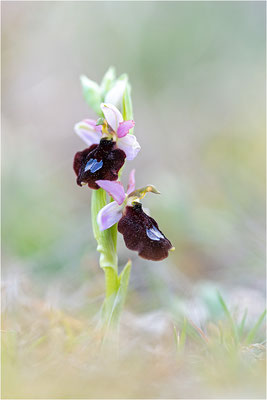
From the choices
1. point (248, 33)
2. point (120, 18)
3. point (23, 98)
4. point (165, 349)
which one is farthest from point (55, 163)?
point (165, 349)

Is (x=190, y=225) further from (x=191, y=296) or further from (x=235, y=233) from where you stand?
(x=191, y=296)

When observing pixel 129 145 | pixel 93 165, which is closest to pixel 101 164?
pixel 93 165

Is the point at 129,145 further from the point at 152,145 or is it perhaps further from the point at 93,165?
the point at 152,145

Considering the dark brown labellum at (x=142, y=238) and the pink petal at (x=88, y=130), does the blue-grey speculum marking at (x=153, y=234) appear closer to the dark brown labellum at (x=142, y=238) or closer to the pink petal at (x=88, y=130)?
the dark brown labellum at (x=142, y=238)

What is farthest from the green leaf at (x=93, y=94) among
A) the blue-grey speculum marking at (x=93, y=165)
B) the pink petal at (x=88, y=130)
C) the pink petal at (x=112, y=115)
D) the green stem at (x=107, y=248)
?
the green stem at (x=107, y=248)

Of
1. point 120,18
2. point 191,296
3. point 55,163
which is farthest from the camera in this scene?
point 120,18
